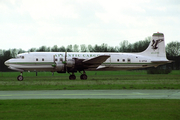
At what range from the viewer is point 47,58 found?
35312 millimetres

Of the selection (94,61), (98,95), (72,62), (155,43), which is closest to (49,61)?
(72,62)

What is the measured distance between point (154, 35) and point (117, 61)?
830 centimetres

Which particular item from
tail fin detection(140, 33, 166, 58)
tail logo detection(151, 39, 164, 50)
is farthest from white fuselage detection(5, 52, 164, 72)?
tail logo detection(151, 39, 164, 50)

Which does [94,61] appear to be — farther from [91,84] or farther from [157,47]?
[157,47]

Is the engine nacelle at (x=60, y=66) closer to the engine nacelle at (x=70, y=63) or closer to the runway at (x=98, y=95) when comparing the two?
the engine nacelle at (x=70, y=63)

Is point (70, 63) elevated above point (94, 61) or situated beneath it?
situated beneath

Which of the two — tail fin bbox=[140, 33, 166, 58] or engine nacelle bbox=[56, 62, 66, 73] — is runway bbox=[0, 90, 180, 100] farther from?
tail fin bbox=[140, 33, 166, 58]
